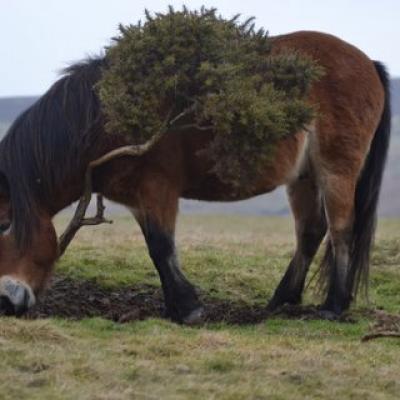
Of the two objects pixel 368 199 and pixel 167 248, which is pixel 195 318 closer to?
pixel 167 248

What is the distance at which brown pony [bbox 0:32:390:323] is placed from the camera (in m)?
9.02

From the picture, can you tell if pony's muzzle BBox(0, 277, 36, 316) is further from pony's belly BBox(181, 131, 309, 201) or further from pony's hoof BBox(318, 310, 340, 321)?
pony's hoof BBox(318, 310, 340, 321)

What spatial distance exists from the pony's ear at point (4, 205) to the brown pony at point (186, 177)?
12 mm

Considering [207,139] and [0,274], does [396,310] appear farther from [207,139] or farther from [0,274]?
[0,274]

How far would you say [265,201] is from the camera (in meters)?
135

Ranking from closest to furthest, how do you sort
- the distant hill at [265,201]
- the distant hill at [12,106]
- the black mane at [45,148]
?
the black mane at [45,148] → the distant hill at [265,201] → the distant hill at [12,106]

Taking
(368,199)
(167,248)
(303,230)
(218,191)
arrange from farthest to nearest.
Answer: (303,230), (368,199), (218,191), (167,248)

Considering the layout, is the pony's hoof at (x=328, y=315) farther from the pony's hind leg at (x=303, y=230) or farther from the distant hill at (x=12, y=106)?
the distant hill at (x=12, y=106)

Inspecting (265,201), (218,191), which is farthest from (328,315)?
(265,201)

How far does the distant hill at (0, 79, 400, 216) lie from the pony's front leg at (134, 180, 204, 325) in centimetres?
7941

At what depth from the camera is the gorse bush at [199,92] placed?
8.43m

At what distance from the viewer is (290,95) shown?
352 inches

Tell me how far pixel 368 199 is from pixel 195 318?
245 centimetres

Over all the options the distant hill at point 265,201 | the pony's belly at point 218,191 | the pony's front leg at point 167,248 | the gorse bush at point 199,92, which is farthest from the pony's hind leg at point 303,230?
the distant hill at point 265,201
